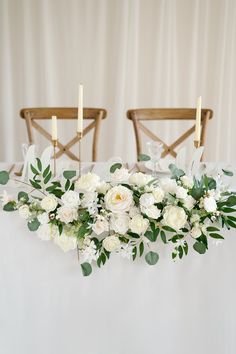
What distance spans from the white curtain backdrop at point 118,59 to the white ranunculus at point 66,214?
7.41 ft

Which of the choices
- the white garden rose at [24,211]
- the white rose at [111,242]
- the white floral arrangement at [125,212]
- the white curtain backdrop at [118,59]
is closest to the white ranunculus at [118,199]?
the white floral arrangement at [125,212]

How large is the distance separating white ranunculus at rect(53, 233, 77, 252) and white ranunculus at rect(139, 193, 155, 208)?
0.21 metres

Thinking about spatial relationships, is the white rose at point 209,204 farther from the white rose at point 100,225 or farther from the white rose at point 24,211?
the white rose at point 24,211

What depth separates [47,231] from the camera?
3.43 feet

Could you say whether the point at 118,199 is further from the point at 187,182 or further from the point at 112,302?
the point at 112,302

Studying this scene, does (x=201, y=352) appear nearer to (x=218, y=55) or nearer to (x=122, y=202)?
(x=122, y=202)

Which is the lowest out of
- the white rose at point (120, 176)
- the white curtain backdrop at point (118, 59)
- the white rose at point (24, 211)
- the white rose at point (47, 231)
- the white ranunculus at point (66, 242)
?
the white ranunculus at point (66, 242)

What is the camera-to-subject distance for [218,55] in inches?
123

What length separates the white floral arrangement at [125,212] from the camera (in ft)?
3.19

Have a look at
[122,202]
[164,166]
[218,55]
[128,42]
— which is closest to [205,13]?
[218,55]

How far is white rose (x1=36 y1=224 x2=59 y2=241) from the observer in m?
1.04

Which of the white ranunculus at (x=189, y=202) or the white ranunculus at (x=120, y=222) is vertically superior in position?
the white ranunculus at (x=189, y=202)

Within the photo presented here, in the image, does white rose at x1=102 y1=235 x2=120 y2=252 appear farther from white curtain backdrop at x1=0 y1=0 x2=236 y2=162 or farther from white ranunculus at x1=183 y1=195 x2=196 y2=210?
white curtain backdrop at x1=0 y1=0 x2=236 y2=162

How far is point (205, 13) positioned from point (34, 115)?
1.65 meters
